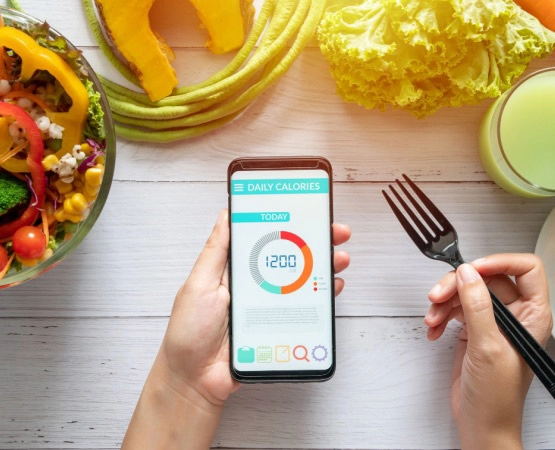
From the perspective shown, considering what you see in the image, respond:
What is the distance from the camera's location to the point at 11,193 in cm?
65

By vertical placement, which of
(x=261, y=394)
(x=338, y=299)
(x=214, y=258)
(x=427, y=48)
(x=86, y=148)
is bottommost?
(x=261, y=394)

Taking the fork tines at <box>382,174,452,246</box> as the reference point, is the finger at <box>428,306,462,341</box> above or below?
below

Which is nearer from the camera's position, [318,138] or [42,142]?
[42,142]

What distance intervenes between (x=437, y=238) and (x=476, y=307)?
11 centimetres

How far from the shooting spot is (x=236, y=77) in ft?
2.51

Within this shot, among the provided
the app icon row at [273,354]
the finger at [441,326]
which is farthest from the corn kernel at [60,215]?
the finger at [441,326]

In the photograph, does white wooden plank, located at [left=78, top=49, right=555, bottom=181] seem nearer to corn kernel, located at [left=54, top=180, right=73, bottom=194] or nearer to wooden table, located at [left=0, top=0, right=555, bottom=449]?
wooden table, located at [left=0, top=0, right=555, bottom=449]

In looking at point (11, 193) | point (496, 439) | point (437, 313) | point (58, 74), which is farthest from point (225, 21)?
point (496, 439)

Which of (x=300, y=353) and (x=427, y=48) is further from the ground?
(x=427, y=48)

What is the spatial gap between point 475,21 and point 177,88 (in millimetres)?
375

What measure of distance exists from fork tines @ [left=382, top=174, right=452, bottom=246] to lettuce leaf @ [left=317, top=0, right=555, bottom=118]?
102 mm

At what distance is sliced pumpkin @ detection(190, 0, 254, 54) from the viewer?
2.39 feet

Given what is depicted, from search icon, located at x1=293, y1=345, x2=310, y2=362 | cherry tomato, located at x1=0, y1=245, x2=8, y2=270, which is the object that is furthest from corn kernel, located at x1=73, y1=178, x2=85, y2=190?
search icon, located at x1=293, y1=345, x2=310, y2=362

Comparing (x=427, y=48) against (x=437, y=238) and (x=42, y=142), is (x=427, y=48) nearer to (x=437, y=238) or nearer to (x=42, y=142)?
(x=437, y=238)
